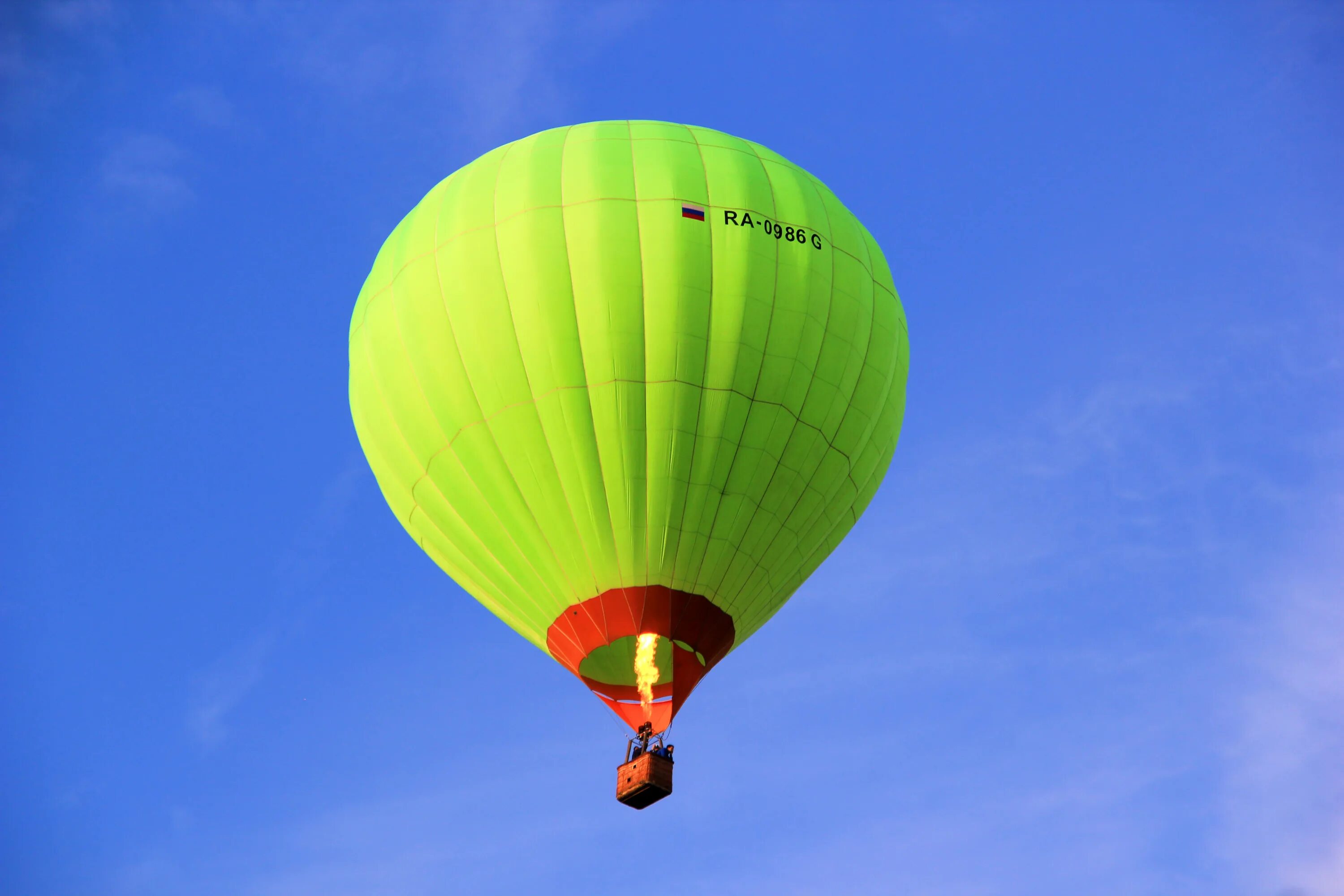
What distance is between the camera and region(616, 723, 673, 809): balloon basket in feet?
52.5

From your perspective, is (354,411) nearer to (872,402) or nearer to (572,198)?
(572,198)

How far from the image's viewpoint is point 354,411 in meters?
18.4

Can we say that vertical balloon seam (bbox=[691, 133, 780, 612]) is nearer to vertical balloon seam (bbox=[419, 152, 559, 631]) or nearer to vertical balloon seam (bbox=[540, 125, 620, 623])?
vertical balloon seam (bbox=[540, 125, 620, 623])

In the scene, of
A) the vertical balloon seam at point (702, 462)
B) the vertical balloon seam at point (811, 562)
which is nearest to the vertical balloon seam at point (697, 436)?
the vertical balloon seam at point (702, 462)

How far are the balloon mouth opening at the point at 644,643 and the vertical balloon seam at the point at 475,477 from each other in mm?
392

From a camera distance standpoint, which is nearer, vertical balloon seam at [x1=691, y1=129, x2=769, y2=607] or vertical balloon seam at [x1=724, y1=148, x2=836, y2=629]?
vertical balloon seam at [x1=691, y1=129, x2=769, y2=607]

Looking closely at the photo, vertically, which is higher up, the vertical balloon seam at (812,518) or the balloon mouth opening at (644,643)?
the vertical balloon seam at (812,518)

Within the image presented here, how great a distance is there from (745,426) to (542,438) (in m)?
2.08

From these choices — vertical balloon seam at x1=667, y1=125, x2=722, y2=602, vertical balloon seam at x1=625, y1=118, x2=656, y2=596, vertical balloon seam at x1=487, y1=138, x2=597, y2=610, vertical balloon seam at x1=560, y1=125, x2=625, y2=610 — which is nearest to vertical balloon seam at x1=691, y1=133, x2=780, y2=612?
vertical balloon seam at x1=667, y1=125, x2=722, y2=602

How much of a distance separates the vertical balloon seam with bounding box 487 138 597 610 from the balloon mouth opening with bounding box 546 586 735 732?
0.71 ft

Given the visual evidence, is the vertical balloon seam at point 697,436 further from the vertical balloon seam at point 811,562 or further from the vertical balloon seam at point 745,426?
the vertical balloon seam at point 811,562

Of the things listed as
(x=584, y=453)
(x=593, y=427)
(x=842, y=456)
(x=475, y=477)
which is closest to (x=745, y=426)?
(x=842, y=456)

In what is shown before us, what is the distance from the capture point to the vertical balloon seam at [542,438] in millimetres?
16594

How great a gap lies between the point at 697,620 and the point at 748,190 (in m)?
4.61
